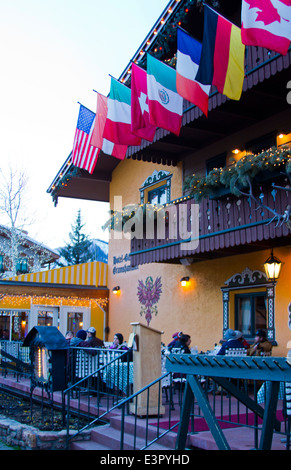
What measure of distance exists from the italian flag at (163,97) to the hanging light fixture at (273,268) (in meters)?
3.54

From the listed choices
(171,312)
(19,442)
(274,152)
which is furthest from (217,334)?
(19,442)

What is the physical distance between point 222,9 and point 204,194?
569 cm

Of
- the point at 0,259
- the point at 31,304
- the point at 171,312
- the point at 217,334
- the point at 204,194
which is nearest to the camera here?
the point at 204,194

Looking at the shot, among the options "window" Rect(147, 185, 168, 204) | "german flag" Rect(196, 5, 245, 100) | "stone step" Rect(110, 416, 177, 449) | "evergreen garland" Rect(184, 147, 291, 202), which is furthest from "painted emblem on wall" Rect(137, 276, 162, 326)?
"stone step" Rect(110, 416, 177, 449)

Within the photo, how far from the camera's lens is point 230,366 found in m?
5.00

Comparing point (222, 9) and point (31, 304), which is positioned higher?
point (222, 9)

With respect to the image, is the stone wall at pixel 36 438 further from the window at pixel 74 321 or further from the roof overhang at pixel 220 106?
the window at pixel 74 321

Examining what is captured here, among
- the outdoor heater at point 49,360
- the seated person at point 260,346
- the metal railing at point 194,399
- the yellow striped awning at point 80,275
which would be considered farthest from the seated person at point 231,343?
the yellow striped awning at point 80,275

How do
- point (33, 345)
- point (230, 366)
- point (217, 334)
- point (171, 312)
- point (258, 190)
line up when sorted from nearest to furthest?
point (230, 366) → point (33, 345) → point (258, 190) → point (217, 334) → point (171, 312)

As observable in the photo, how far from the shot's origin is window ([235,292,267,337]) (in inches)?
507

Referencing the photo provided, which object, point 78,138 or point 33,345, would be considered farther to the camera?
point 78,138

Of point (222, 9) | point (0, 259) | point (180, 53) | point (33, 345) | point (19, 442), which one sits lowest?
point (19, 442)

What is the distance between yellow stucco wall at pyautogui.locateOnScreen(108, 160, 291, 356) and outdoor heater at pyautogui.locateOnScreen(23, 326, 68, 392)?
5.07 meters

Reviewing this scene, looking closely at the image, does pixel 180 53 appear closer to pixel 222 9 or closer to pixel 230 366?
pixel 222 9
